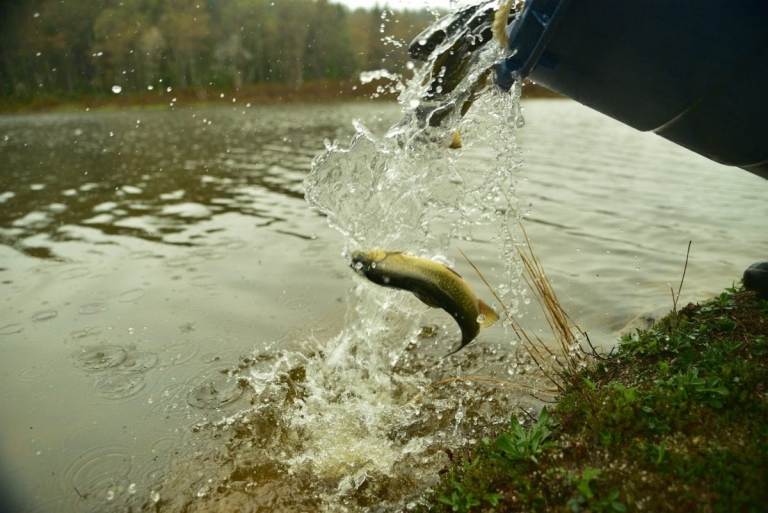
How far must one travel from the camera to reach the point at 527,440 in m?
2.58

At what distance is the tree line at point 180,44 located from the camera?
3609 centimetres

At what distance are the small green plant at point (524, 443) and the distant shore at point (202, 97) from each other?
38937 mm

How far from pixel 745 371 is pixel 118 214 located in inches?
391

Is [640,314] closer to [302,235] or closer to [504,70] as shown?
[504,70]

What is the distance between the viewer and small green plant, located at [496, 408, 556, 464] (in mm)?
2512

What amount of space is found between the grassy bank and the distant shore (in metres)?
38.7

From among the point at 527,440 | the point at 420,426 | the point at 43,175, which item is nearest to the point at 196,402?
the point at 420,426

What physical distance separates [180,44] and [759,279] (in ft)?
178

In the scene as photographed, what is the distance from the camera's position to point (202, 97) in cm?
4947

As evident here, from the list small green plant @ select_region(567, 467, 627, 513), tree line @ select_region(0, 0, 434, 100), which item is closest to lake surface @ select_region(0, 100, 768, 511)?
small green plant @ select_region(567, 467, 627, 513)

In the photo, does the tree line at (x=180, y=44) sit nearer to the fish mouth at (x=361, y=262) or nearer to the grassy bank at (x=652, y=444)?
the fish mouth at (x=361, y=262)

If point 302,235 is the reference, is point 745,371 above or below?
above

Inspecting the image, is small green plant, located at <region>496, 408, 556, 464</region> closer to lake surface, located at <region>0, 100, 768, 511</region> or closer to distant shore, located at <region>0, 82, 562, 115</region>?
lake surface, located at <region>0, 100, 768, 511</region>

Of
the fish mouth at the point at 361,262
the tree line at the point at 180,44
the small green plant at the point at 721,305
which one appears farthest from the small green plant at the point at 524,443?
the tree line at the point at 180,44
